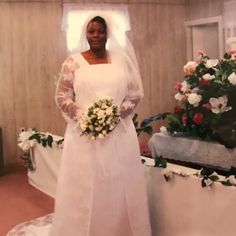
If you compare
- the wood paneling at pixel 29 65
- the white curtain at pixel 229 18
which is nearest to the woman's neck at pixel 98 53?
the wood paneling at pixel 29 65

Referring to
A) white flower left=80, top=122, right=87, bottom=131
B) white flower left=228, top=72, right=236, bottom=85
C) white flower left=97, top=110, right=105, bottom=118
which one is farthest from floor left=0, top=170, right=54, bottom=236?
white flower left=228, top=72, right=236, bottom=85

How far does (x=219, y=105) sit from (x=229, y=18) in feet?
12.6

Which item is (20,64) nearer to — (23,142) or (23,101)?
(23,101)

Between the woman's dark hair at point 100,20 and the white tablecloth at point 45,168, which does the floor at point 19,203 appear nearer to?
the white tablecloth at point 45,168

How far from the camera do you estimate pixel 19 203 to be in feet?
13.5

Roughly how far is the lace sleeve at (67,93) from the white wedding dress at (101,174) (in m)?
0.04

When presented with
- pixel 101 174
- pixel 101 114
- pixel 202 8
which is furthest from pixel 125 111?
pixel 202 8

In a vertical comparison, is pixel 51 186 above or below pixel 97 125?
below

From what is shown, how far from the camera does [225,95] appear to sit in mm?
2438

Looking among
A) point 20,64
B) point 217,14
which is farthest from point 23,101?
point 217,14

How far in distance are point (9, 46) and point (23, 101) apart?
0.75m

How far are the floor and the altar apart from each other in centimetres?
129

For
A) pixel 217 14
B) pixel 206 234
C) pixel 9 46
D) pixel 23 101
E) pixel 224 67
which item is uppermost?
pixel 217 14

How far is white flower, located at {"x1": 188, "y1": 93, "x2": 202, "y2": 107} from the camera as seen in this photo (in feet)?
8.35
